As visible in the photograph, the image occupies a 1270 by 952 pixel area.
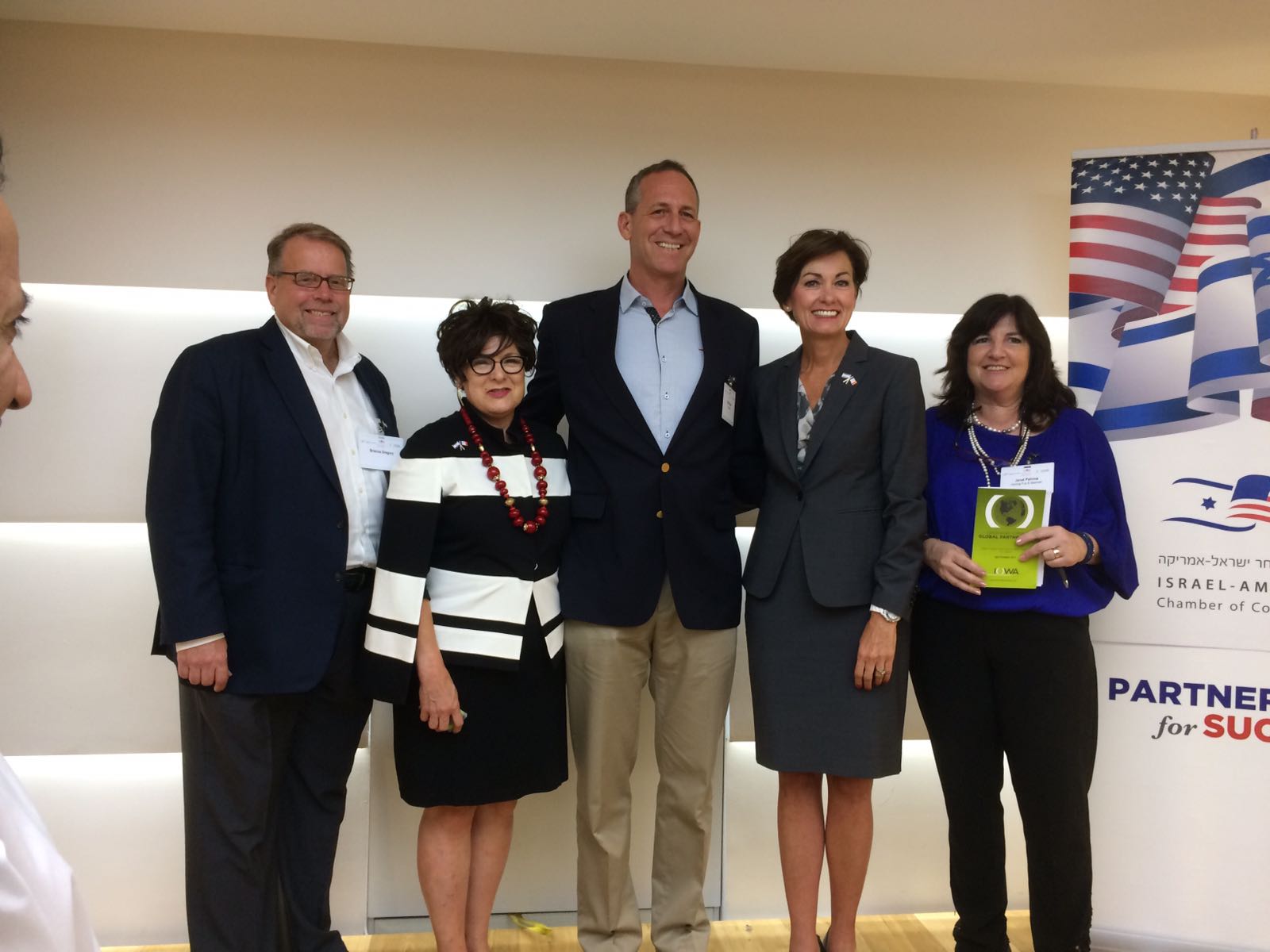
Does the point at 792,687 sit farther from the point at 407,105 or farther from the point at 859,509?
the point at 407,105

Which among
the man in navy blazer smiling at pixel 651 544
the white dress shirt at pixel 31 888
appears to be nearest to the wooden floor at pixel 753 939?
the man in navy blazer smiling at pixel 651 544

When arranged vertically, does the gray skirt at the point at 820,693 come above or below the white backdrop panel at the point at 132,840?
above

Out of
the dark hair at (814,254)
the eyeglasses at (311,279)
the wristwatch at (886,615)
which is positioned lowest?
the wristwatch at (886,615)

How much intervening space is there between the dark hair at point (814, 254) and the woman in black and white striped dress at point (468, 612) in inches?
28.4

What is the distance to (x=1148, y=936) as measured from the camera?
2889 mm

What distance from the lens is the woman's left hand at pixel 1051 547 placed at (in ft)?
7.97

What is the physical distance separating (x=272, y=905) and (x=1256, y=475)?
9.97 feet

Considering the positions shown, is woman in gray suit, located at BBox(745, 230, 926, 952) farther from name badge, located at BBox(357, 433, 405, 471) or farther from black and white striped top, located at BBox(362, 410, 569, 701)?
name badge, located at BBox(357, 433, 405, 471)

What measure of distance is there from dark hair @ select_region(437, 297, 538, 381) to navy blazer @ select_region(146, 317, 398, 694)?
1.27 feet

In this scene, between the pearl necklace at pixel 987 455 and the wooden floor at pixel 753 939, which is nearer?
the pearl necklace at pixel 987 455

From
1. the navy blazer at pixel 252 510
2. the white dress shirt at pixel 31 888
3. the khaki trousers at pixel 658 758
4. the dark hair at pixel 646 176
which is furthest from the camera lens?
the dark hair at pixel 646 176

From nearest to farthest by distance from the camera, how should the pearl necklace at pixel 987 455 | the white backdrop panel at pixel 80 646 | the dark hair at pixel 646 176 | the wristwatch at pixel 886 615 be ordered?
the wristwatch at pixel 886 615 → the pearl necklace at pixel 987 455 → the dark hair at pixel 646 176 → the white backdrop panel at pixel 80 646

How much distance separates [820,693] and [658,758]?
1.79 feet

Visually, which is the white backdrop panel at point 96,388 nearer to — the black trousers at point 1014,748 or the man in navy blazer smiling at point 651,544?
the man in navy blazer smiling at point 651,544
